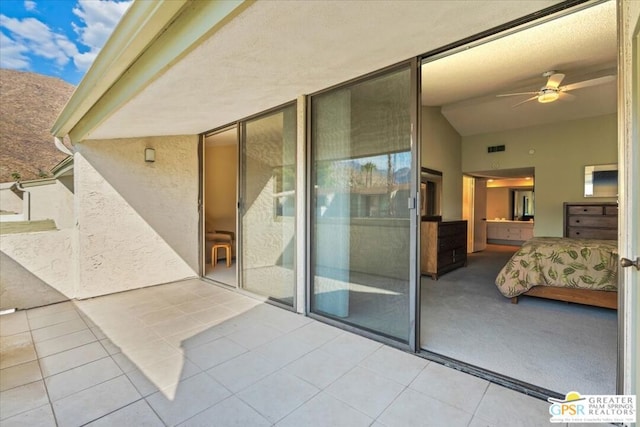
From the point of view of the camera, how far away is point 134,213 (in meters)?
4.11

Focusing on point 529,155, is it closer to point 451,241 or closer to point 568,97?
point 568,97

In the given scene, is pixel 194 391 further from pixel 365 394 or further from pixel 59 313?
pixel 59 313

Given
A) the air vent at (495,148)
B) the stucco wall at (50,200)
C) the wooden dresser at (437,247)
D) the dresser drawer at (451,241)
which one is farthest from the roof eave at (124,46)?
the air vent at (495,148)

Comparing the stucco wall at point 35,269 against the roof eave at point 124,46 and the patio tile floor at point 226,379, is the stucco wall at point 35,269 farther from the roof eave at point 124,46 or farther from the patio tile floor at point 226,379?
the roof eave at point 124,46

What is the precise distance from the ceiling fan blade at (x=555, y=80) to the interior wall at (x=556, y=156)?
273cm

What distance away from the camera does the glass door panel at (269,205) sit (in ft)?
10.7

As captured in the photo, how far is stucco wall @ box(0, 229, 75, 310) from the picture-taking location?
3.26m

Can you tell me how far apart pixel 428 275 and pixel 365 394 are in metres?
3.51

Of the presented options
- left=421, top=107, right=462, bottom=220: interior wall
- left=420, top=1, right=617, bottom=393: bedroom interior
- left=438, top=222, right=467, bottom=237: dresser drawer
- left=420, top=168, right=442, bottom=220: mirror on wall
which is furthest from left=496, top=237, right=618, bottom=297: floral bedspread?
left=421, top=107, right=462, bottom=220: interior wall

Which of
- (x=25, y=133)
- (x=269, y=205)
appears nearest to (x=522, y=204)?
(x=269, y=205)

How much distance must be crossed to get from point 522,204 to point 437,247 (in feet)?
22.1

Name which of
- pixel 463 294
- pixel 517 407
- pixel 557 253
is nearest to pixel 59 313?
pixel 517 407

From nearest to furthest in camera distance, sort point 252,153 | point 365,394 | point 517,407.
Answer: point 517,407 < point 365,394 < point 252,153

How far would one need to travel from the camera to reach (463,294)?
3.92 meters
